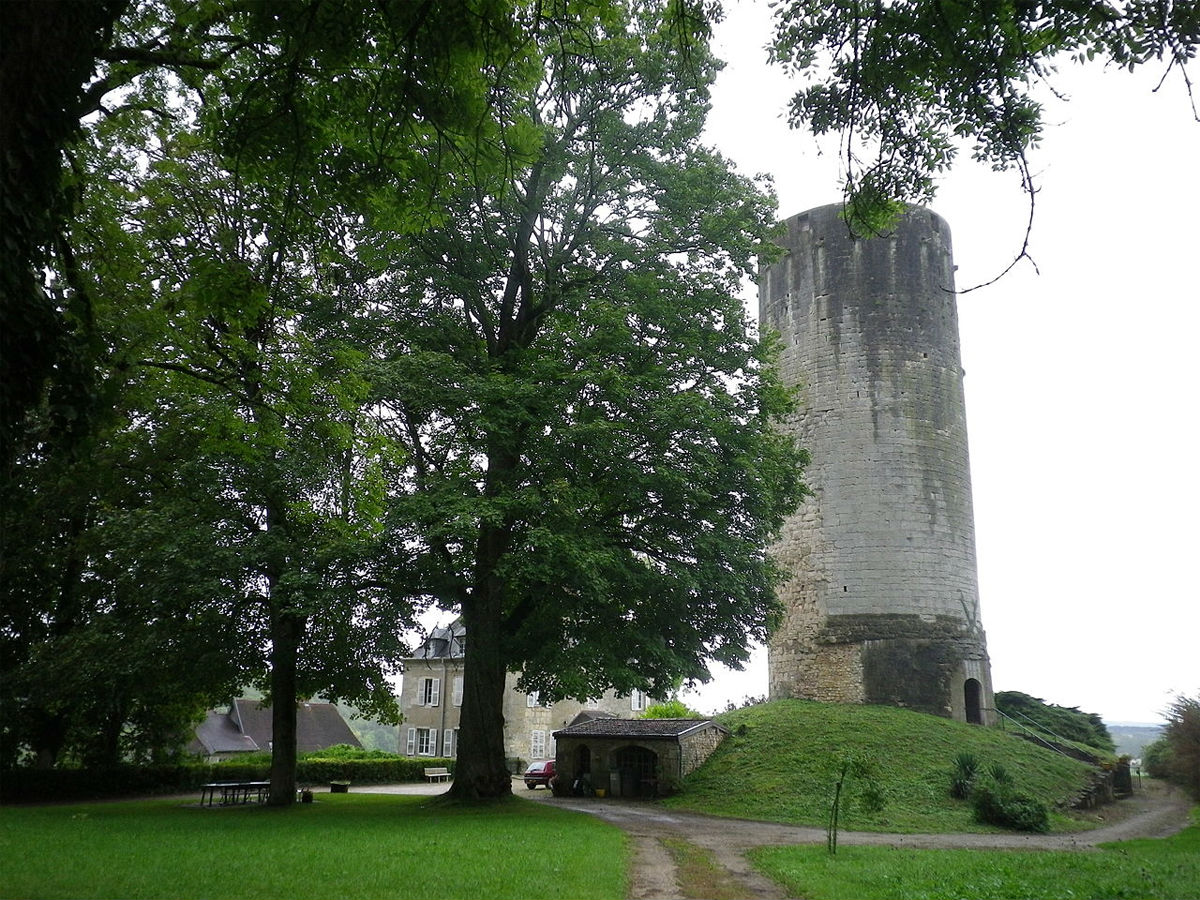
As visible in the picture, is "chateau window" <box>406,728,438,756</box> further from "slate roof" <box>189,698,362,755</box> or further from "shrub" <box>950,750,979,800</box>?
"shrub" <box>950,750,979,800</box>

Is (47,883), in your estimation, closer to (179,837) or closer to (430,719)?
(179,837)

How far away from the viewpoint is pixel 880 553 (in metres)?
26.0

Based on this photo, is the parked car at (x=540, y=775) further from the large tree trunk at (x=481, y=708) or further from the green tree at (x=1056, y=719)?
the green tree at (x=1056, y=719)

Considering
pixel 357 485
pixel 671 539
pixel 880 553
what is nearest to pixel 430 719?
pixel 880 553

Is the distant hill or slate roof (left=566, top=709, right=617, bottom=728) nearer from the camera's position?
the distant hill

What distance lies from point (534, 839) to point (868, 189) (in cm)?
1016

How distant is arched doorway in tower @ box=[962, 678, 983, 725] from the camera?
25.8m

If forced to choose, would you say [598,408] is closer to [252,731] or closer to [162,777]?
[162,777]

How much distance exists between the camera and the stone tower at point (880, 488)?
2548 centimetres

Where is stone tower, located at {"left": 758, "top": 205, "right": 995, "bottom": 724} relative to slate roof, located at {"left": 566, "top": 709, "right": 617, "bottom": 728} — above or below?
above

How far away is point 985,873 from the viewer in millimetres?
10352

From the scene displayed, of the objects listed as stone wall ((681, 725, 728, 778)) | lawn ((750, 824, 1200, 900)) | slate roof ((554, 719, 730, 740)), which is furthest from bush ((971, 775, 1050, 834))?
slate roof ((554, 719, 730, 740))

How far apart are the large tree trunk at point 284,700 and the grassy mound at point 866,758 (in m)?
8.95

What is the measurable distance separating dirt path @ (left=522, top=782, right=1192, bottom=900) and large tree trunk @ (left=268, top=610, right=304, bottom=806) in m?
6.51
